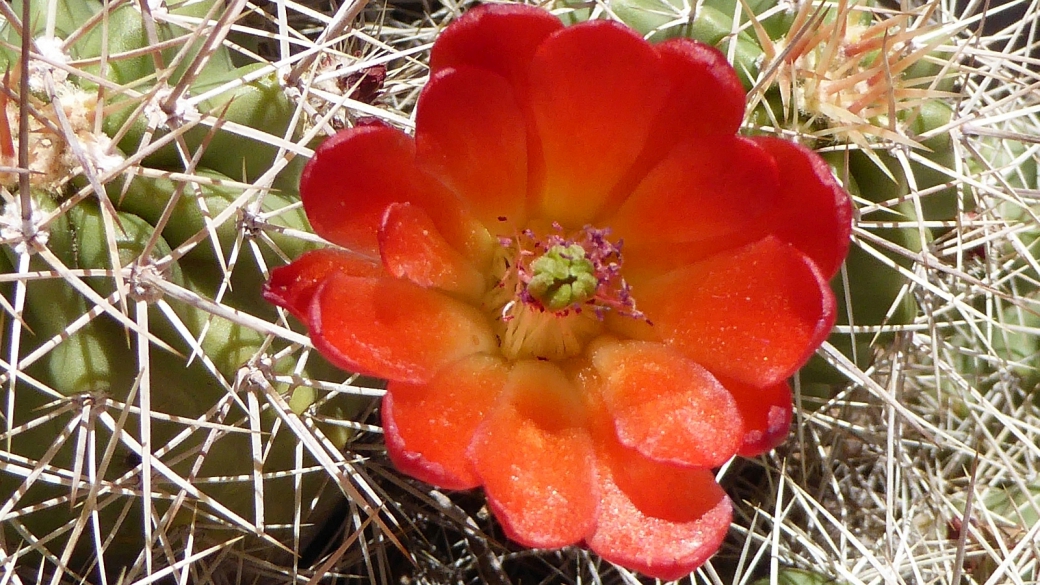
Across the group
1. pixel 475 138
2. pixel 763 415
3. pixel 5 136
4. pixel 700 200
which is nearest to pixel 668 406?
pixel 763 415

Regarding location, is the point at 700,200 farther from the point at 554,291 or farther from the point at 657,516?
the point at 657,516

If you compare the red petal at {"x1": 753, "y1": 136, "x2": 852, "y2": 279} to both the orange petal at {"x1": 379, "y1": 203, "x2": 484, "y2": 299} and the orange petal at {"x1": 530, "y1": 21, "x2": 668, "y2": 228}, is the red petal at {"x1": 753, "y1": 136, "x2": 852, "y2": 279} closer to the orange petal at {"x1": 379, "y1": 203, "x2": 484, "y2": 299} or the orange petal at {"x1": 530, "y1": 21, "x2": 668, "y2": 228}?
the orange petal at {"x1": 530, "y1": 21, "x2": 668, "y2": 228}

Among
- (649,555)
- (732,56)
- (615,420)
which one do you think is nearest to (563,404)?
(615,420)

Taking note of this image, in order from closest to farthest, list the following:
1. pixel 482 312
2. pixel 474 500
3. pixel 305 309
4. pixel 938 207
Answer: pixel 305 309 → pixel 482 312 → pixel 938 207 → pixel 474 500

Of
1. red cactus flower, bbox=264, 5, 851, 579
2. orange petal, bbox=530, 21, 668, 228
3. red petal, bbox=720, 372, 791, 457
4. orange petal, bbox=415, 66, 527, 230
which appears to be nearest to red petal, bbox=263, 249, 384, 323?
red cactus flower, bbox=264, 5, 851, 579

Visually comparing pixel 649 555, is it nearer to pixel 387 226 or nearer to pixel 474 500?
pixel 387 226

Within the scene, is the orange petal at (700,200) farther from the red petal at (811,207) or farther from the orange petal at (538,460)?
the orange petal at (538,460)
